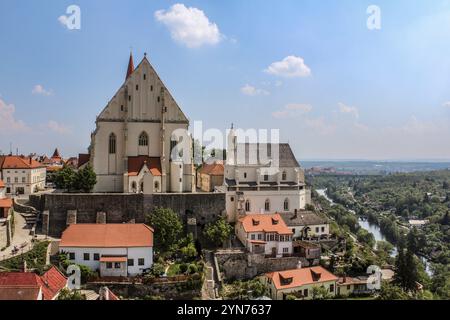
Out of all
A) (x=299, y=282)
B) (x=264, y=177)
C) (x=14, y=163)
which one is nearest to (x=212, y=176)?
(x=264, y=177)

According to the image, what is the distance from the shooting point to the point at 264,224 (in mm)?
31094

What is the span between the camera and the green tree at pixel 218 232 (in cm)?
2997

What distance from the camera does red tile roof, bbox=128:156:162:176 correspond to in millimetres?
33812

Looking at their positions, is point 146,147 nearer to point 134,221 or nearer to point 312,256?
→ point 134,221

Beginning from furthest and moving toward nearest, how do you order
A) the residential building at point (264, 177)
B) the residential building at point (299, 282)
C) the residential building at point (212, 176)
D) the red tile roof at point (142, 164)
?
the residential building at point (212, 176)
the residential building at point (264, 177)
the red tile roof at point (142, 164)
the residential building at point (299, 282)

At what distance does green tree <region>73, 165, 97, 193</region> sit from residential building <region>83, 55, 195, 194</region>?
143 cm

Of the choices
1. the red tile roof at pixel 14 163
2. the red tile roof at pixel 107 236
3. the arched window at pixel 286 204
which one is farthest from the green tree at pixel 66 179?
the arched window at pixel 286 204

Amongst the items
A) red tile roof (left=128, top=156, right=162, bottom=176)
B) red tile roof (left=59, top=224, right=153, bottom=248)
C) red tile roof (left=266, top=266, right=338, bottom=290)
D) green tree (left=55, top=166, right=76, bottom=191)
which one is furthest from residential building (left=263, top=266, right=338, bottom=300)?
green tree (left=55, top=166, right=76, bottom=191)

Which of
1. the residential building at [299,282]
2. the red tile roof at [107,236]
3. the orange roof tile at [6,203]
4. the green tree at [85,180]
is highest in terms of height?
the green tree at [85,180]

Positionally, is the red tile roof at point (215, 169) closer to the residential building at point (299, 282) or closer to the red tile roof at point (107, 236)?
the red tile roof at point (107, 236)

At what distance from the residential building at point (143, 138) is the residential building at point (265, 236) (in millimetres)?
7028

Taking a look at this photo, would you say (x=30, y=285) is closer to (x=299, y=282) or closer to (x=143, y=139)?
(x=299, y=282)

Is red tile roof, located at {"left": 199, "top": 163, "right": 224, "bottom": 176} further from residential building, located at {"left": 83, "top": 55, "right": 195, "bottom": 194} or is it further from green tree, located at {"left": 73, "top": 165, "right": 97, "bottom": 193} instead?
green tree, located at {"left": 73, "top": 165, "right": 97, "bottom": 193}

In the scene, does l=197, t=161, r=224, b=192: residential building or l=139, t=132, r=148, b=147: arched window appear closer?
l=139, t=132, r=148, b=147: arched window
